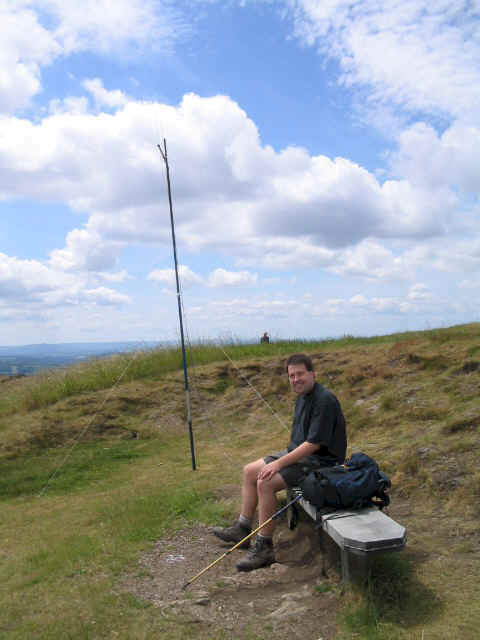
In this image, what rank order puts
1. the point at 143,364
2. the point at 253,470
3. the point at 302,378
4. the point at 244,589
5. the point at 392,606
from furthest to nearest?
the point at 143,364 → the point at 253,470 → the point at 302,378 → the point at 244,589 → the point at 392,606

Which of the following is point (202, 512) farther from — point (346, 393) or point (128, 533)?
point (346, 393)

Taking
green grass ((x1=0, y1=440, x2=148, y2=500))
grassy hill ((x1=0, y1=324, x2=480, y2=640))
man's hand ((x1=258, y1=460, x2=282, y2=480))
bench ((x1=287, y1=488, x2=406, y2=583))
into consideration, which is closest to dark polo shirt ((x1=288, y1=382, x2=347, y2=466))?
man's hand ((x1=258, y1=460, x2=282, y2=480))

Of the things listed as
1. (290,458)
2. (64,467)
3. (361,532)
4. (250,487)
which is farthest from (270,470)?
(64,467)

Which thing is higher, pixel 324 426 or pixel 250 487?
pixel 324 426

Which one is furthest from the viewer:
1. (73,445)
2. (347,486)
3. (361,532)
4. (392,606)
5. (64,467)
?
(73,445)

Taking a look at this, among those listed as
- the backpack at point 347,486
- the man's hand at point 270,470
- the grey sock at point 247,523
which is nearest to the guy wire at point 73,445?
the grey sock at point 247,523

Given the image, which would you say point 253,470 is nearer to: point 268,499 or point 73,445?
point 268,499

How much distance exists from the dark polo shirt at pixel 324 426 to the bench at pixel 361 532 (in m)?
0.61

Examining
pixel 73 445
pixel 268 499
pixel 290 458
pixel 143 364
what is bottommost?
pixel 73 445

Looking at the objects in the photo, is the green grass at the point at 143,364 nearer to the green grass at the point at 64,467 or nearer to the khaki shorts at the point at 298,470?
the green grass at the point at 64,467

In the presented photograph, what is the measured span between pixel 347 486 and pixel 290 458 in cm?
76

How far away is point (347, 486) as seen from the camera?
176 inches

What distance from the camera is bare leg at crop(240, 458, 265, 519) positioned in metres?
5.57

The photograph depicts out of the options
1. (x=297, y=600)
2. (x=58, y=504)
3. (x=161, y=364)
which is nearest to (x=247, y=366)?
(x=161, y=364)
